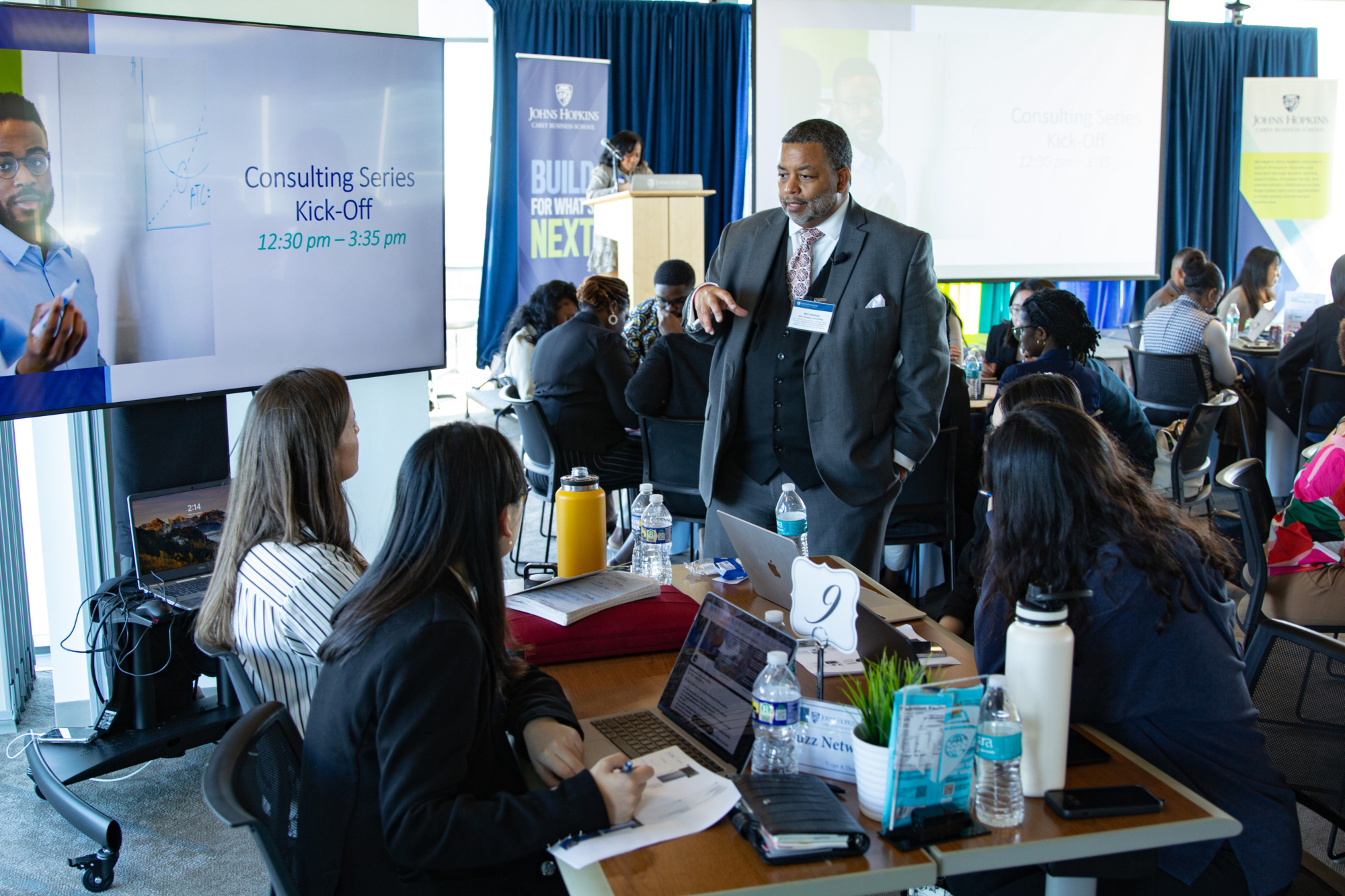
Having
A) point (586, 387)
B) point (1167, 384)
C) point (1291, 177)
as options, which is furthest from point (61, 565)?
point (1291, 177)

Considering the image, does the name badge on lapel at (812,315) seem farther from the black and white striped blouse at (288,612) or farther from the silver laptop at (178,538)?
the silver laptop at (178,538)

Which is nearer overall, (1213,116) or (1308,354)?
(1308,354)

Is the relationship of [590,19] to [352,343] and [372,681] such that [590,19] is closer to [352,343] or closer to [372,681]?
[352,343]

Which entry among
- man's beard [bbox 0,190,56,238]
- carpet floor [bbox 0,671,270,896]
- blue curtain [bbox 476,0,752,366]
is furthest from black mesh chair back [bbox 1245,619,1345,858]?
blue curtain [bbox 476,0,752,366]

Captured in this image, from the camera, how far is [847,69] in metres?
6.66

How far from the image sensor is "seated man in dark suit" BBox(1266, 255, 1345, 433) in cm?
501

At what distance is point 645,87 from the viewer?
8.39m

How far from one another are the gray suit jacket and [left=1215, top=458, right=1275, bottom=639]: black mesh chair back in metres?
0.70

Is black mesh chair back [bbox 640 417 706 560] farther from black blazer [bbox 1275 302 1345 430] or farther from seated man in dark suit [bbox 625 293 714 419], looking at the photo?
black blazer [bbox 1275 302 1345 430]

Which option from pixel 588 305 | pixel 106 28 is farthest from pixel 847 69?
pixel 106 28

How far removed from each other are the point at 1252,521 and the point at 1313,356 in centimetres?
346

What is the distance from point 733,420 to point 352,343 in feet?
4.05

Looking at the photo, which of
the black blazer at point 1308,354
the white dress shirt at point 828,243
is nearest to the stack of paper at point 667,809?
the white dress shirt at point 828,243

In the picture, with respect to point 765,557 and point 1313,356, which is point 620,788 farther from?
point 1313,356
